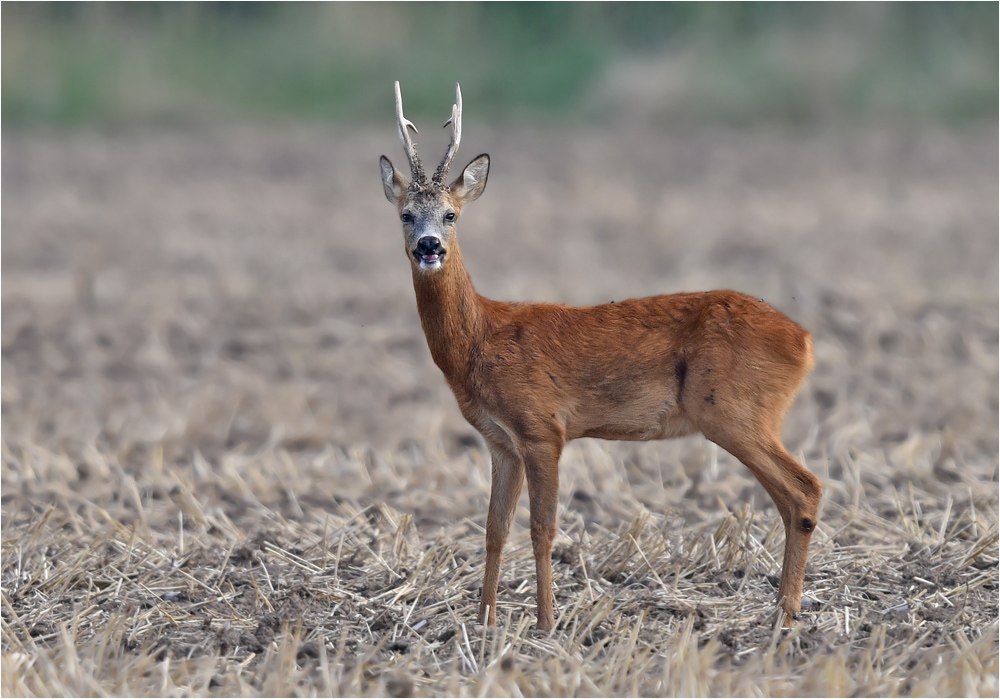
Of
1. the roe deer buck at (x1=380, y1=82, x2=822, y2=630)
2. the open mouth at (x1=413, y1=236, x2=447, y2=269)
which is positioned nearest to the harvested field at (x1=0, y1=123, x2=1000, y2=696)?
the roe deer buck at (x1=380, y1=82, x2=822, y2=630)

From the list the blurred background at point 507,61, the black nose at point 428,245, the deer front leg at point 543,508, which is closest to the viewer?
the black nose at point 428,245

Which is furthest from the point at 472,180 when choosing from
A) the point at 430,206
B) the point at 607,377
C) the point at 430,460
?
the point at 430,460

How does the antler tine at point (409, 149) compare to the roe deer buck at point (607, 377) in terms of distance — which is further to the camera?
the roe deer buck at point (607, 377)

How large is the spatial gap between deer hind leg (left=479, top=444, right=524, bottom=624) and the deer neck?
524mm

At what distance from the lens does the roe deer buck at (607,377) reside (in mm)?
6148

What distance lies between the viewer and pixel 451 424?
10219mm

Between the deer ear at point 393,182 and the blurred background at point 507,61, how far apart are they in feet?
66.8

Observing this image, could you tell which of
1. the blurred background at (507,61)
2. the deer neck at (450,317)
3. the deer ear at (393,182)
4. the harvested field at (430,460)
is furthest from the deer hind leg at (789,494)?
the blurred background at (507,61)

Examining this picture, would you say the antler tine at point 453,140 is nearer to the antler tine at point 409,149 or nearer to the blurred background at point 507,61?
the antler tine at point 409,149

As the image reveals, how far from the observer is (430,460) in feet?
30.9

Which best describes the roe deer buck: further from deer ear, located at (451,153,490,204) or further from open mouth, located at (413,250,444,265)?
open mouth, located at (413,250,444,265)

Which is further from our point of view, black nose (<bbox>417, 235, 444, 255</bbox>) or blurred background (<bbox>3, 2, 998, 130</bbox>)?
blurred background (<bbox>3, 2, 998, 130</bbox>)

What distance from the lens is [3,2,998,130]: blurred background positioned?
27.0 metres

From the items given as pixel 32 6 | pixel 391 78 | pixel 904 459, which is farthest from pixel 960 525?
pixel 32 6
